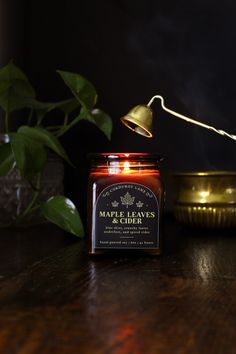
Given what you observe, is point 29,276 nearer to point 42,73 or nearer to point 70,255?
point 70,255

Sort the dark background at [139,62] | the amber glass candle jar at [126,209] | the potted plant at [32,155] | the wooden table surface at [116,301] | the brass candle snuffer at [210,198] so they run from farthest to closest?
the dark background at [139,62] < the brass candle snuffer at [210,198] < the potted plant at [32,155] < the amber glass candle jar at [126,209] < the wooden table surface at [116,301]

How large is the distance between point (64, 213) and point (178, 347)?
0.59 metres

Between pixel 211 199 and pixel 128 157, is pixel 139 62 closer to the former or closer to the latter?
pixel 211 199

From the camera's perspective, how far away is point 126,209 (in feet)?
2.80

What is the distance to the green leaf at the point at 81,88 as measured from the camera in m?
1.08

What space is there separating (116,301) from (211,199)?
564 mm

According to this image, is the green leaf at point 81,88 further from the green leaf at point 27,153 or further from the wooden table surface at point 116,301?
the wooden table surface at point 116,301

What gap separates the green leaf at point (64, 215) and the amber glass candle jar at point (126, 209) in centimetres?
16

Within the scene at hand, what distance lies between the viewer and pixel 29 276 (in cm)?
73

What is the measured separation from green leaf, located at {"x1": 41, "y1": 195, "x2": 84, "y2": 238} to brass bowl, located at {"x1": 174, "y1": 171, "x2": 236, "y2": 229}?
258 mm

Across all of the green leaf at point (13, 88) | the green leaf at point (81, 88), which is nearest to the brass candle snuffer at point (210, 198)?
the green leaf at point (81, 88)

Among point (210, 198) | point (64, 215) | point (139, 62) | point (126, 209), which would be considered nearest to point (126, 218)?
point (126, 209)

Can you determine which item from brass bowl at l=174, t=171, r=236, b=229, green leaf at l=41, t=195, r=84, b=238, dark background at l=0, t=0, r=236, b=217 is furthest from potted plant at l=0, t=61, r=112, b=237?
brass bowl at l=174, t=171, r=236, b=229

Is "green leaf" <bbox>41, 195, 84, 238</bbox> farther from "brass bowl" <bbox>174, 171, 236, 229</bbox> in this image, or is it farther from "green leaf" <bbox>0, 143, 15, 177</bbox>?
"brass bowl" <bbox>174, 171, 236, 229</bbox>
